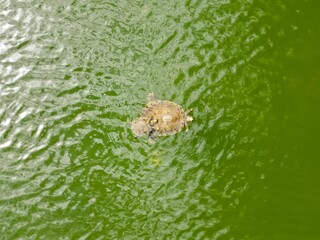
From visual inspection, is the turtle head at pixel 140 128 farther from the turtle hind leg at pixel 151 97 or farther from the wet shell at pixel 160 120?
the turtle hind leg at pixel 151 97

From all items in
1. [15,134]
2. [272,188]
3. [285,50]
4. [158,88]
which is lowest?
[15,134]

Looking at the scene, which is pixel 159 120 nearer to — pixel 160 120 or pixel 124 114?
pixel 160 120

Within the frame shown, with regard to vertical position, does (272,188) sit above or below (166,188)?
above

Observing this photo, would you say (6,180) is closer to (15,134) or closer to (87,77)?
(15,134)

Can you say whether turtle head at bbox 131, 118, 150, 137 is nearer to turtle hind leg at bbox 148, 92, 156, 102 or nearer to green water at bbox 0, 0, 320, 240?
green water at bbox 0, 0, 320, 240

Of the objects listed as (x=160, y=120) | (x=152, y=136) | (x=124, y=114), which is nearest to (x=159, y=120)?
(x=160, y=120)

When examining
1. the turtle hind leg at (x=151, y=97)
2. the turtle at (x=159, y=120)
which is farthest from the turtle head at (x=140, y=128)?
the turtle hind leg at (x=151, y=97)

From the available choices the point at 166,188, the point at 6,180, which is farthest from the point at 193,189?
the point at 6,180
